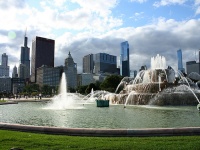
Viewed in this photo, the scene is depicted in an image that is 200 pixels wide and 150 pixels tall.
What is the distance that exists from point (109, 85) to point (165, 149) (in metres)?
98.2

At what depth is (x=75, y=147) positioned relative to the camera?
938 cm

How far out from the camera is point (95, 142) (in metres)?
9.95

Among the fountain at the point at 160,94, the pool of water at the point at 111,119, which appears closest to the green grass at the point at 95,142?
the pool of water at the point at 111,119

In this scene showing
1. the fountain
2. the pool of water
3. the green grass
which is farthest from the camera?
the fountain

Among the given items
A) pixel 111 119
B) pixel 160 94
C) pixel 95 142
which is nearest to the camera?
pixel 95 142

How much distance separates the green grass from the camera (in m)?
9.29

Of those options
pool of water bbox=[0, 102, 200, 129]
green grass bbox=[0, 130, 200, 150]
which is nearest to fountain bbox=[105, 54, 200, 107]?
pool of water bbox=[0, 102, 200, 129]

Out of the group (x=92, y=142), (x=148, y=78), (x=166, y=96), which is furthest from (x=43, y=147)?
(x=148, y=78)

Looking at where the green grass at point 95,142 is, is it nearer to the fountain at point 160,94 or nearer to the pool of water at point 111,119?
the pool of water at point 111,119

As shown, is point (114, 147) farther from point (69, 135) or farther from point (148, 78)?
point (148, 78)

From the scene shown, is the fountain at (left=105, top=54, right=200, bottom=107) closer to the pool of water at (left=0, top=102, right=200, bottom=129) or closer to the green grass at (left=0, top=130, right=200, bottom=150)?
the pool of water at (left=0, top=102, right=200, bottom=129)

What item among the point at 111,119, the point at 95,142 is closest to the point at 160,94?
the point at 111,119

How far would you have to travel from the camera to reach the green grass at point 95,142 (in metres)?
9.29

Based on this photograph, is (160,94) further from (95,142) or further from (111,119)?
(95,142)
